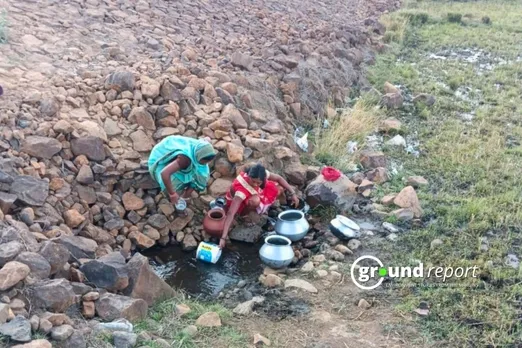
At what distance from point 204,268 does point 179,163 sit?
82cm

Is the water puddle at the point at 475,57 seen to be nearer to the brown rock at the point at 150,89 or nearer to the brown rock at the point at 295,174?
the brown rock at the point at 295,174

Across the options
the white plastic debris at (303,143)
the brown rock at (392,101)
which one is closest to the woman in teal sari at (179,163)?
the white plastic debris at (303,143)

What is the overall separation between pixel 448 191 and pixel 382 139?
1.31 m

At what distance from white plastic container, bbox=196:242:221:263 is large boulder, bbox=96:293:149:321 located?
113 centimetres

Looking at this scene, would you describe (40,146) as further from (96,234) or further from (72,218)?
(96,234)

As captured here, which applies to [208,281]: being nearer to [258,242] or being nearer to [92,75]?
[258,242]

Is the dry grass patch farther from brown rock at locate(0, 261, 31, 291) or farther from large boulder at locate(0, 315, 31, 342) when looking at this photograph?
large boulder at locate(0, 315, 31, 342)

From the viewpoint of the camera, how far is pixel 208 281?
457cm

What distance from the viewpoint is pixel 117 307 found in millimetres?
3457

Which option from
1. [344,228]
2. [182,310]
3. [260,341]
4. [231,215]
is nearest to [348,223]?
[344,228]

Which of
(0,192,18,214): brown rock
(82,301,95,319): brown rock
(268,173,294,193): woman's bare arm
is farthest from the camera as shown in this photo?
(268,173,294,193): woman's bare arm

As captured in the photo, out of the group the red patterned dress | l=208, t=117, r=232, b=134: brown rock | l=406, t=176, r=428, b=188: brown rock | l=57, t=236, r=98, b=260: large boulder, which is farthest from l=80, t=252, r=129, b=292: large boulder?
l=406, t=176, r=428, b=188: brown rock

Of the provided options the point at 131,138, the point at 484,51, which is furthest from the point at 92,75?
the point at 484,51

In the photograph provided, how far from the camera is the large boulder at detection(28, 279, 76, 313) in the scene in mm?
3242
